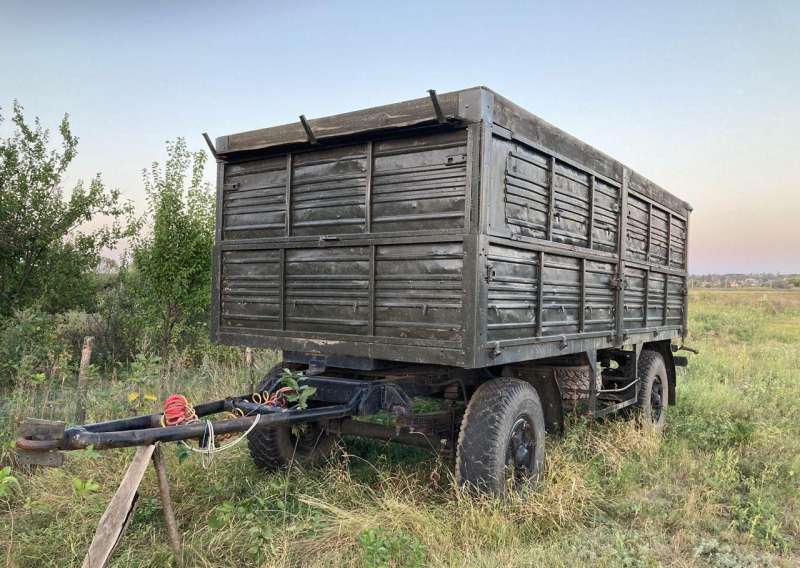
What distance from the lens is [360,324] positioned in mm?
4000

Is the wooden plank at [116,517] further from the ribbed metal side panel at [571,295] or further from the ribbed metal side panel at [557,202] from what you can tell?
the ribbed metal side panel at [571,295]

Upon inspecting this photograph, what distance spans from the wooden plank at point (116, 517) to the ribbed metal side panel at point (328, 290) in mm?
1524

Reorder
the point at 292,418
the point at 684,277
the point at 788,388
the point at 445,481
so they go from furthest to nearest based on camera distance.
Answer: the point at 788,388 → the point at 684,277 → the point at 445,481 → the point at 292,418

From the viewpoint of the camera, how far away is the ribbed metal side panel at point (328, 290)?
4004 mm

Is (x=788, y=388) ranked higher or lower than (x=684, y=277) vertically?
A: lower

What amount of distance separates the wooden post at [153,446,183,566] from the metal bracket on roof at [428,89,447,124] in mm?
2458

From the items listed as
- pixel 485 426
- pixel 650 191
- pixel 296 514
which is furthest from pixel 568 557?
pixel 650 191

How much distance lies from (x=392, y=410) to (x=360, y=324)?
625 mm

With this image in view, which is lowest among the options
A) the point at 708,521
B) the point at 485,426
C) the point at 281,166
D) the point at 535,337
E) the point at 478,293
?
the point at 708,521

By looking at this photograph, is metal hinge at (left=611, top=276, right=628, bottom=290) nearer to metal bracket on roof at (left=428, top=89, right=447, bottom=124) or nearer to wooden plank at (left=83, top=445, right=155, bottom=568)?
metal bracket on roof at (left=428, top=89, right=447, bottom=124)

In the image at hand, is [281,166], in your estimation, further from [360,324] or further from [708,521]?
[708,521]

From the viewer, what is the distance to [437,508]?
383 centimetres

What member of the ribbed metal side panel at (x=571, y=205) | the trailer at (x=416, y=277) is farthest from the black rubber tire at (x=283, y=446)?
the ribbed metal side panel at (x=571, y=205)

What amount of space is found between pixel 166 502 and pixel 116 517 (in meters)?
0.31
